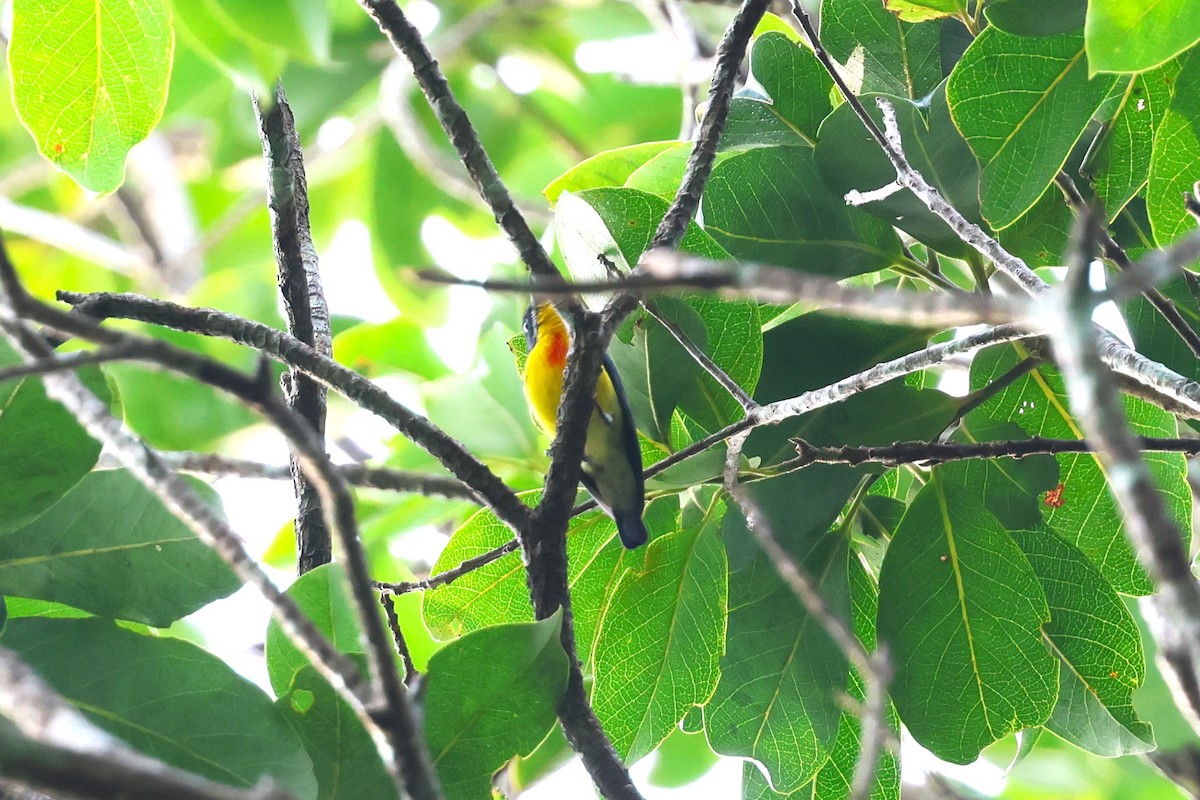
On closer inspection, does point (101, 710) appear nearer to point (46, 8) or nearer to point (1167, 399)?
point (46, 8)

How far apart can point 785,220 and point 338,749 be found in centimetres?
105

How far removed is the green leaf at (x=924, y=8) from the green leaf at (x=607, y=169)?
498mm

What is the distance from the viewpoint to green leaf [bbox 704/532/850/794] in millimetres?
1764

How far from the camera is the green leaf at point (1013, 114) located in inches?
60.5

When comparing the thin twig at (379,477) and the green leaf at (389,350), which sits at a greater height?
the green leaf at (389,350)

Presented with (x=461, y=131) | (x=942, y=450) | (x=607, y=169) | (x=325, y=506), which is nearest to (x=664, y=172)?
(x=607, y=169)

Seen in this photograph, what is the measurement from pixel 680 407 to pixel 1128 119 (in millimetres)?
836

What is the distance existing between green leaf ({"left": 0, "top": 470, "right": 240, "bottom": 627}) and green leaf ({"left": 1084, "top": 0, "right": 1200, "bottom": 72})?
49.9 inches

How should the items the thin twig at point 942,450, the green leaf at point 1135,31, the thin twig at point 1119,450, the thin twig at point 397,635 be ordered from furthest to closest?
the thin twig at point 397,635 → the thin twig at point 942,450 → the green leaf at point 1135,31 → the thin twig at point 1119,450

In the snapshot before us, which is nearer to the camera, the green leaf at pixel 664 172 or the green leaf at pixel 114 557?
the green leaf at pixel 114 557

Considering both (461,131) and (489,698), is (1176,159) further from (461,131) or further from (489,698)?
(489,698)

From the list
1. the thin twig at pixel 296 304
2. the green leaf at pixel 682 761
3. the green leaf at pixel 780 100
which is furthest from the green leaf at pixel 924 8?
the green leaf at pixel 682 761

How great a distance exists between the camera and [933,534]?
5.57 feet

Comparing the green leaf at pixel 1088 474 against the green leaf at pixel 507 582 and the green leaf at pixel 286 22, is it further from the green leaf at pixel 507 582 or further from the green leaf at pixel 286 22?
the green leaf at pixel 286 22
